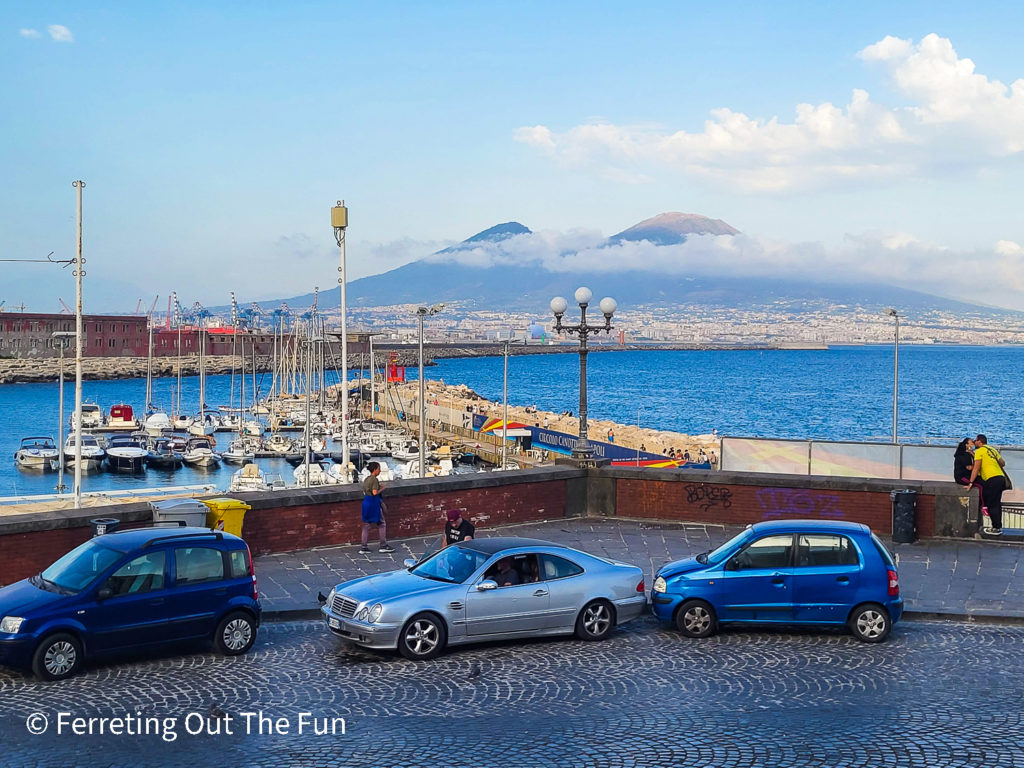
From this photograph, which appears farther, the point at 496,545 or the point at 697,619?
the point at 697,619

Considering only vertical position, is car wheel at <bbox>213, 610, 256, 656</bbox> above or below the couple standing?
below

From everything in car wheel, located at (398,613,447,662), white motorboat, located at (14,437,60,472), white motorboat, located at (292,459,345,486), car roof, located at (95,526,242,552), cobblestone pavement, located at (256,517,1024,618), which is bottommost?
white motorboat, located at (14,437,60,472)

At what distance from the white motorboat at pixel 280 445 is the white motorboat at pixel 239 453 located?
1.37 meters

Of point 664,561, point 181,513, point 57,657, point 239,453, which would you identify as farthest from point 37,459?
point 57,657

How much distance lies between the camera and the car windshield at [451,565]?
12711mm

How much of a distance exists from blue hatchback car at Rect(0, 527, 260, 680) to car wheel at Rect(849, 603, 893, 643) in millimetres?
7037

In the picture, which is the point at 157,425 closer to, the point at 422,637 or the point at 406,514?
the point at 406,514

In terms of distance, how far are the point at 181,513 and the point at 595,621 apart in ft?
20.3

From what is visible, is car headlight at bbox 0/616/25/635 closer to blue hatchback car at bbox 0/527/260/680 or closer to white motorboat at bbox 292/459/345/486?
blue hatchback car at bbox 0/527/260/680

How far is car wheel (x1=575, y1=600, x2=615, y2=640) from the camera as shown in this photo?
13.0m

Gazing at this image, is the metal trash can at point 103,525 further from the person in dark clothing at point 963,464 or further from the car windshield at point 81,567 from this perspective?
the person in dark clothing at point 963,464

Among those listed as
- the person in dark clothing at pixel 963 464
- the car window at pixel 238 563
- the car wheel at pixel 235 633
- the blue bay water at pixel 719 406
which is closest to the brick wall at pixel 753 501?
the person in dark clothing at pixel 963 464

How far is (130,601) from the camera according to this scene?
37.2 feet

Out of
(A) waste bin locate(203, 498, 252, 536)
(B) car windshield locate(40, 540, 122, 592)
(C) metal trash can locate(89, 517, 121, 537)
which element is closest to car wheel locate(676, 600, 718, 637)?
(B) car windshield locate(40, 540, 122, 592)
